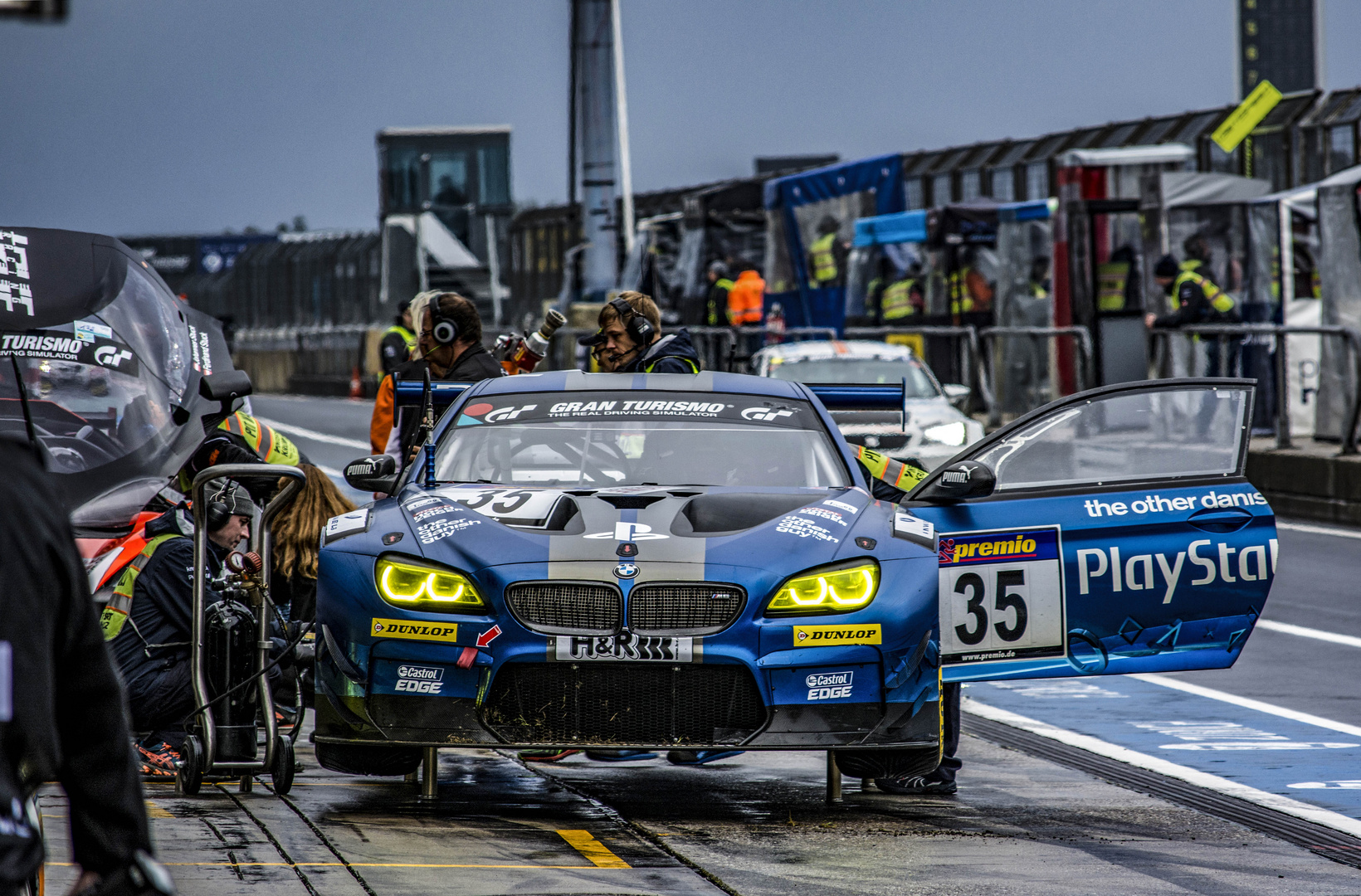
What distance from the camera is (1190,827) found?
250 inches

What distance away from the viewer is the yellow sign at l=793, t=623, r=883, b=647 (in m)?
5.97

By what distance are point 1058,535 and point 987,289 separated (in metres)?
18.1

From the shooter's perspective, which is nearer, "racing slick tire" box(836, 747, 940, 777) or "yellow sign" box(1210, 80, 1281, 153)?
"racing slick tire" box(836, 747, 940, 777)

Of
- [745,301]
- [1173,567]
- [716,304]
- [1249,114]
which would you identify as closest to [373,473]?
[1173,567]

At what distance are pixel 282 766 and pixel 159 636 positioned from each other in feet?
2.87

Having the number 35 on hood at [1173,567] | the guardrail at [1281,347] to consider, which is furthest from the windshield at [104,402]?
the guardrail at [1281,347]

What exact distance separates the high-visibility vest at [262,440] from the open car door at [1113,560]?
2774 millimetres

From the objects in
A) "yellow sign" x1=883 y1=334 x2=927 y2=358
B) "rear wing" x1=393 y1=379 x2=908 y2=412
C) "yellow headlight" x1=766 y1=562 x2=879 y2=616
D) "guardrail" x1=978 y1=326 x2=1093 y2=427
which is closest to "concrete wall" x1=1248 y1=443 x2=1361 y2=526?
"guardrail" x1=978 y1=326 x2=1093 y2=427

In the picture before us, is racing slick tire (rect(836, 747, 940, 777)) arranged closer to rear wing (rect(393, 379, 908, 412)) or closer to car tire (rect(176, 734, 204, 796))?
car tire (rect(176, 734, 204, 796))

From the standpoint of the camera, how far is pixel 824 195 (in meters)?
28.0

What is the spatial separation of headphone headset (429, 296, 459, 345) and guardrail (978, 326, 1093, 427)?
36.5ft

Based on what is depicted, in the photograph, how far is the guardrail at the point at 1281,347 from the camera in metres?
16.4

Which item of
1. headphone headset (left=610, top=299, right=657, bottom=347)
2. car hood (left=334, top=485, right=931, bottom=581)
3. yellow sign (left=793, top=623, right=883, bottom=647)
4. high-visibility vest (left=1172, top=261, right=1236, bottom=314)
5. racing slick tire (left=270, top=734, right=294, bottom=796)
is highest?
high-visibility vest (left=1172, top=261, right=1236, bottom=314)

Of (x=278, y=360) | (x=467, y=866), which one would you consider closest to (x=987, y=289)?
(x=467, y=866)
